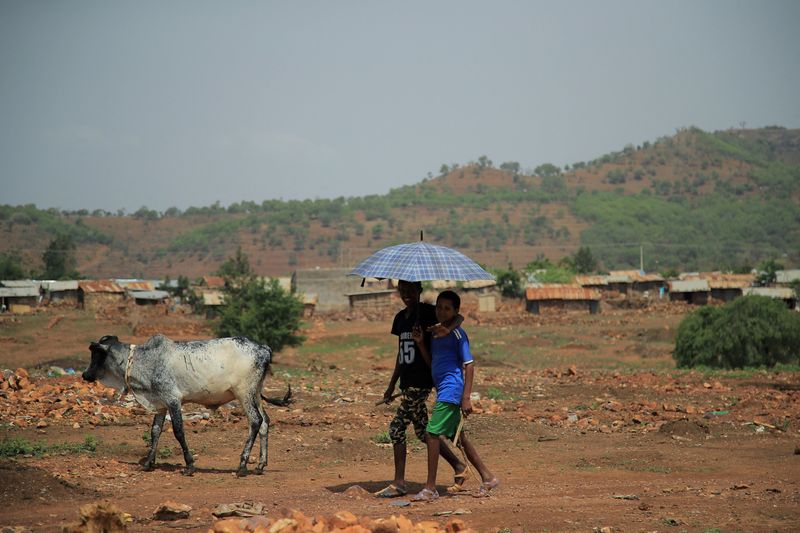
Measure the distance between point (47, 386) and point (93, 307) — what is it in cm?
4261

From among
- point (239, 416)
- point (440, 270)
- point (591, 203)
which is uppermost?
point (591, 203)

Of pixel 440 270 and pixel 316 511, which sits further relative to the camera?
pixel 440 270

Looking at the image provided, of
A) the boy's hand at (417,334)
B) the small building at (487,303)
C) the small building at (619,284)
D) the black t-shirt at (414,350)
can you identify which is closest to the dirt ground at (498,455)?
the black t-shirt at (414,350)

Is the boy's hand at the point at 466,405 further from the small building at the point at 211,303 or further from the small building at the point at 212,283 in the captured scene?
the small building at the point at 212,283

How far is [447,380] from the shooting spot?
8758 millimetres

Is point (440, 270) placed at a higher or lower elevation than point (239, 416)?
higher

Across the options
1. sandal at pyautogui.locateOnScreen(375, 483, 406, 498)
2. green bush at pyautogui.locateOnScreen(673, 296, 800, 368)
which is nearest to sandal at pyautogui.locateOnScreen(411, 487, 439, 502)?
sandal at pyautogui.locateOnScreen(375, 483, 406, 498)

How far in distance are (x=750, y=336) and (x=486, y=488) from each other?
21.1 metres

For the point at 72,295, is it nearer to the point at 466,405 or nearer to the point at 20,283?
the point at 20,283

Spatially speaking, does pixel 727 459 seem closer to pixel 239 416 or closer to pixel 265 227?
pixel 239 416

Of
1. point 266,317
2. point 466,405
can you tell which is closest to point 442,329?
point 466,405

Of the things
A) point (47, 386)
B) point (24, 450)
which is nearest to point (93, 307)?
point (47, 386)

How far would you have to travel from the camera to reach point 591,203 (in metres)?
159

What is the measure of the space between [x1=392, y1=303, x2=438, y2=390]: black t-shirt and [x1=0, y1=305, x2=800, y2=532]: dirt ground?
1.23 meters
